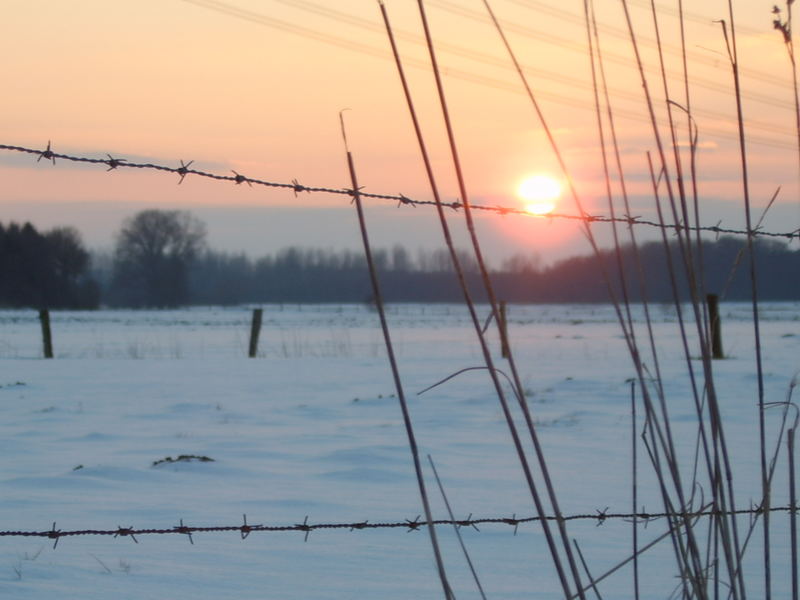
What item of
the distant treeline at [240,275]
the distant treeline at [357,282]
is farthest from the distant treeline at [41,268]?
the distant treeline at [357,282]

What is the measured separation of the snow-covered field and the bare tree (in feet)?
204

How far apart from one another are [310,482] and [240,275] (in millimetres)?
99745

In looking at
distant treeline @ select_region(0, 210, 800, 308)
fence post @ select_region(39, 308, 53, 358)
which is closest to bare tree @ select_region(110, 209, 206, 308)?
distant treeline @ select_region(0, 210, 800, 308)

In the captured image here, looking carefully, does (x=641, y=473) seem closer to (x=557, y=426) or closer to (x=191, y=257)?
(x=557, y=426)

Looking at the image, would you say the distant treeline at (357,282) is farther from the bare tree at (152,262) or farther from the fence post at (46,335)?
the fence post at (46,335)

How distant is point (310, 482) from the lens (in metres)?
4.74

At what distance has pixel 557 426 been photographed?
6.97m

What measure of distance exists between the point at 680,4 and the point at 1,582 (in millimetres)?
2666

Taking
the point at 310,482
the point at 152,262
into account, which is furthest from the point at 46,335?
the point at 152,262

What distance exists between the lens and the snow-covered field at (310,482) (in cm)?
312

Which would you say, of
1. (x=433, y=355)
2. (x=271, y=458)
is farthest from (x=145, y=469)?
(x=433, y=355)

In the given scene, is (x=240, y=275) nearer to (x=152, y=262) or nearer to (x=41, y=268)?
(x=152, y=262)

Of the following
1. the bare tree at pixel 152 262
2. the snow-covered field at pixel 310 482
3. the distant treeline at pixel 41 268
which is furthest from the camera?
the bare tree at pixel 152 262

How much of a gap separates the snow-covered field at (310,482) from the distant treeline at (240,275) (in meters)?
1.44
